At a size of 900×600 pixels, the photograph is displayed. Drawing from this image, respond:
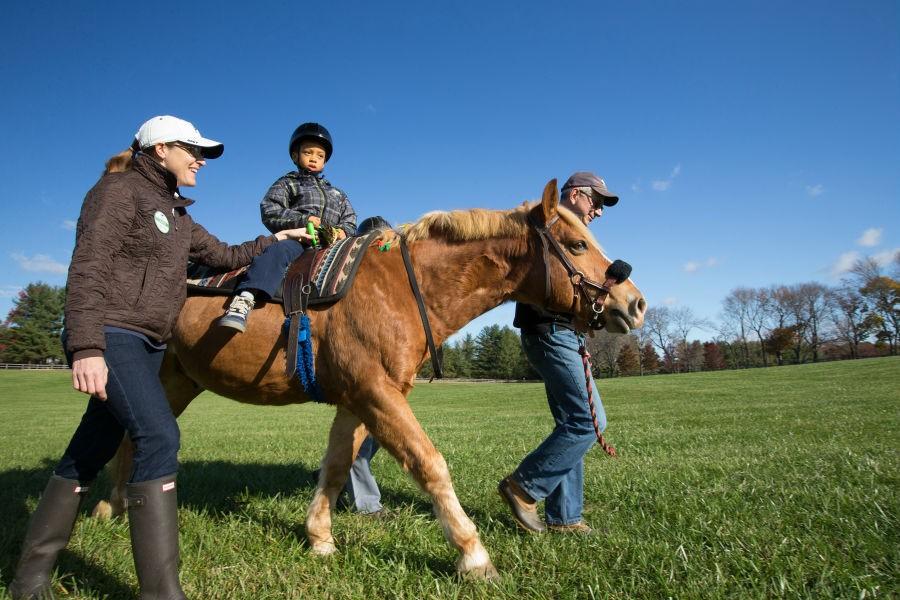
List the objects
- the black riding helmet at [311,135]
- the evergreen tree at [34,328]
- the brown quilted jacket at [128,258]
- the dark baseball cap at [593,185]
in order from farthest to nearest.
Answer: the evergreen tree at [34,328]
the black riding helmet at [311,135]
the dark baseball cap at [593,185]
the brown quilted jacket at [128,258]

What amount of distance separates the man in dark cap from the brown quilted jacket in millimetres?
2612

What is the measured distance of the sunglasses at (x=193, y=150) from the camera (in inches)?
119

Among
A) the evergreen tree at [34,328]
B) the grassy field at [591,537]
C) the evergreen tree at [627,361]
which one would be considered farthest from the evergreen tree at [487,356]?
the grassy field at [591,537]

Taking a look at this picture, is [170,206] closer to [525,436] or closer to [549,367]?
[549,367]

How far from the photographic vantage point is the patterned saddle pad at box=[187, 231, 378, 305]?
3336 mm

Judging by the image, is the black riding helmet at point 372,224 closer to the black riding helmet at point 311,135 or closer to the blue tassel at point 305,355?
the black riding helmet at point 311,135

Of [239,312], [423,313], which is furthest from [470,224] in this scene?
[239,312]

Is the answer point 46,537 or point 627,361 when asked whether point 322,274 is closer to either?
point 46,537

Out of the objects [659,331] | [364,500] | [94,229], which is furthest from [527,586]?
[659,331]

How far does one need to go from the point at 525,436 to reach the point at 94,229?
9092 mm

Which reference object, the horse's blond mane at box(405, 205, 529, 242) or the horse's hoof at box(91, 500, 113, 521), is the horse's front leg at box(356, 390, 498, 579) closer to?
the horse's blond mane at box(405, 205, 529, 242)

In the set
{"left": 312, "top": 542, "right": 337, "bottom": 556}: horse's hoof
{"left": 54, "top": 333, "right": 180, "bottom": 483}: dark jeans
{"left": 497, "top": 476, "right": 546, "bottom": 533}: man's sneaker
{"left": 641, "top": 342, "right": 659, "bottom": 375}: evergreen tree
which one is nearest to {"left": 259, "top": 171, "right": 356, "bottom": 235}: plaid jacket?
{"left": 54, "top": 333, "right": 180, "bottom": 483}: dark jeans

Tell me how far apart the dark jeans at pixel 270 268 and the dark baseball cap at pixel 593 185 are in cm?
243

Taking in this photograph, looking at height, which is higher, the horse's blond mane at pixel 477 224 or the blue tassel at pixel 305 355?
the horse's blond mane at pixel 477 224
